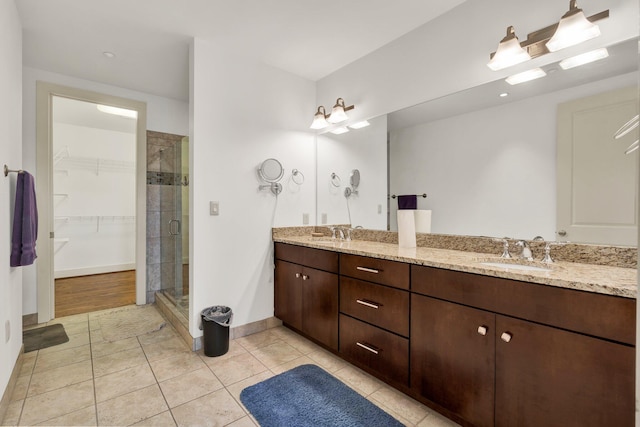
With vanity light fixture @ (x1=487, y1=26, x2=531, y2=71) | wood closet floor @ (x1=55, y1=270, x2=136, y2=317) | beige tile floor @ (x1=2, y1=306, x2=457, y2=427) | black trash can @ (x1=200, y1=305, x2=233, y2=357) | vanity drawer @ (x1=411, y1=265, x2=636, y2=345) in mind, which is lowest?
beige tile floor @ (x1=2, y1=306, x2=457, y2=427)

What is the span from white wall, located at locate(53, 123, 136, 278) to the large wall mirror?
4.74 metres

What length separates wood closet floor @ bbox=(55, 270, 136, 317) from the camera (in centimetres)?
335

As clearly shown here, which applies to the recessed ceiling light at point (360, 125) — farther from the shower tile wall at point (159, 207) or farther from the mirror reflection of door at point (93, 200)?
the mirror reflection of door at point (93, 200)

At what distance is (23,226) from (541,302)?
2.93m

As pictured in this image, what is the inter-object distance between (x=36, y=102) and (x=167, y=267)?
202 cm

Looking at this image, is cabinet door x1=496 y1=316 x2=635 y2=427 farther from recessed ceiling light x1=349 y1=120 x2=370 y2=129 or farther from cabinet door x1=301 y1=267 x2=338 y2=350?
recessed ceiling light x1=349 y1=120 x2=370 y2=129

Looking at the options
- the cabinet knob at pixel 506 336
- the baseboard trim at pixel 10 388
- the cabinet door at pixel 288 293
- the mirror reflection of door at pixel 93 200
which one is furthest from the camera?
the mirror reflection of door at pixel 93 200

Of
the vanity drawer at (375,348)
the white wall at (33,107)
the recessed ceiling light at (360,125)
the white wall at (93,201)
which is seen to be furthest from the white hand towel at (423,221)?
the white wall at (93,201)

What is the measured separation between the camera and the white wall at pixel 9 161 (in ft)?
5.31

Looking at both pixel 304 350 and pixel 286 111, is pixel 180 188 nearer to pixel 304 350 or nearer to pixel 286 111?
pixel 286 111

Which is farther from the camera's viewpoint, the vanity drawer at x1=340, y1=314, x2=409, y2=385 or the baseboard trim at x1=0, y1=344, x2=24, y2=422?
the vanity drawer at x1=340, y1=314, x2=409, y2=385

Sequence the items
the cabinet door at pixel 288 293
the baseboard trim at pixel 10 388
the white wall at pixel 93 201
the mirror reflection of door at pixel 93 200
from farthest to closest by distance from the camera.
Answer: the white wall at pixel 93 201 < the mirror reflection of door at pixel 93 200 < the cabinet door at pixel 288 293 < the baseboard trim at pixel 10 388

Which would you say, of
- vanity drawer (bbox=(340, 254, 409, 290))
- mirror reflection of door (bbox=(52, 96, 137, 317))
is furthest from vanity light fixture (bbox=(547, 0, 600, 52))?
mirror reflection of door (bbox=(52, 96, 137, 317))

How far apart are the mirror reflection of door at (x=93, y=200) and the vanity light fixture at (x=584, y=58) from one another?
16.4 feet
